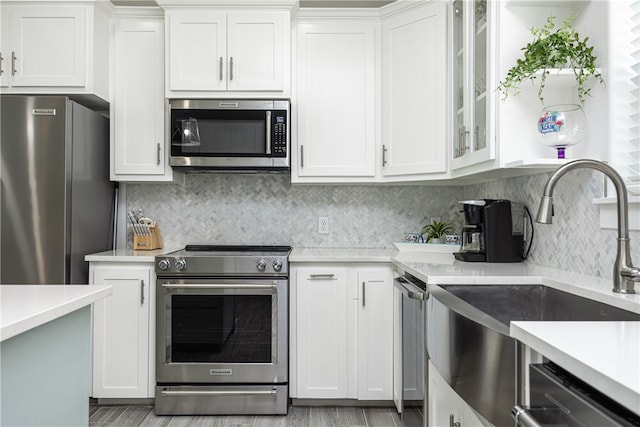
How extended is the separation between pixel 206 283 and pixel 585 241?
6.00 ft

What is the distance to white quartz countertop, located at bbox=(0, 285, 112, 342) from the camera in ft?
3.03

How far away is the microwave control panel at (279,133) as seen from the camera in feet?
8.58

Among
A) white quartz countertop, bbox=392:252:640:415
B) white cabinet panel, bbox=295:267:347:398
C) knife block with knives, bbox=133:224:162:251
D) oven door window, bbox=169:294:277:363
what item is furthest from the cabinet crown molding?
white quartz countertop, bbox=392:252:640:415

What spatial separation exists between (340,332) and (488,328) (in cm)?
144

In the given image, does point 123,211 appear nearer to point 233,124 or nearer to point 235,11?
point 233,124

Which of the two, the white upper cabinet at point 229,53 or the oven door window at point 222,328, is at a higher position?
the white upper cabinet at point 229,53

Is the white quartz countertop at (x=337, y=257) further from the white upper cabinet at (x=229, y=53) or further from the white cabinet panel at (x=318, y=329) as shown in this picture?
the white upper cabinet at (x=229, y=53)

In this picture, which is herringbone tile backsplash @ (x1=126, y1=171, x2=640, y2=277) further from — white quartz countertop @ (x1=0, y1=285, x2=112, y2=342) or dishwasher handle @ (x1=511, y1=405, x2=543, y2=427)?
dishwasher handle @ (x1=511, y1=405, x2=543, y2=427)

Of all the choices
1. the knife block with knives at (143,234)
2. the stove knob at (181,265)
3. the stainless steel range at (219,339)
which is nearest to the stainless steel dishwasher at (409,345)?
the stainless steel range at (219,339)

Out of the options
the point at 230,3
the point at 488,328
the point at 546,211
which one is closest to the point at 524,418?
the point at 488,328

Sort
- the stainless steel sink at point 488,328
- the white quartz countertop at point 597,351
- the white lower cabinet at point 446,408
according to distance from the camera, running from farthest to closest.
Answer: the white lower cabinet at point 446,408
the stainless steel sink at point 488,328
the white quartz countertop at point 597,351

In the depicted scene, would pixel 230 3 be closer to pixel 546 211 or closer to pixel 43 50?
pixel 43 50

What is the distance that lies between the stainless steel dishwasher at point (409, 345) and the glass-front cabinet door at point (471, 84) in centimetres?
66

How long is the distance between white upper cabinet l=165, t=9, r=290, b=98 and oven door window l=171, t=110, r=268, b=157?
129 millimetres
